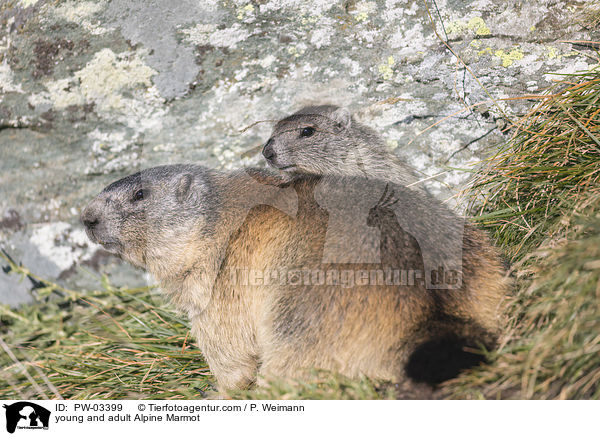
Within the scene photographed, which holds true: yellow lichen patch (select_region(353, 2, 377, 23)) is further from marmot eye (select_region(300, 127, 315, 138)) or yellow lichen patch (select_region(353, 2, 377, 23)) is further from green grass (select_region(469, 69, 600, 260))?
green grass (select_region(469, 69, 600, 260))

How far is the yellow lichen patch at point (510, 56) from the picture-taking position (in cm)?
454

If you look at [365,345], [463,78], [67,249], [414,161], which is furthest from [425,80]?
[67,249]

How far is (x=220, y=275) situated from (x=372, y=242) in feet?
4.27

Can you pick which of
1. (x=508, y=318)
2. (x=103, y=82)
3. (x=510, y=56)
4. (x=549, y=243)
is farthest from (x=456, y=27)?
(x=103, y=82)

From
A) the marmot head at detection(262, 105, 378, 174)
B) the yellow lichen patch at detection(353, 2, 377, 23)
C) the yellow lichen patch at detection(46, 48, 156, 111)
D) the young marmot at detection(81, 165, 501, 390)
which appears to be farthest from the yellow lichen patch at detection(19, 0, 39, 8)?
the yellow lichen patch at detection(353, 2, 377, 23)

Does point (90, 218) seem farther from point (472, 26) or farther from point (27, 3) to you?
point (472, 26)

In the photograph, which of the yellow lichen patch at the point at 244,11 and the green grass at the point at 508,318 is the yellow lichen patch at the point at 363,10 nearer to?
the yellow lichen patch at the point at 244,11

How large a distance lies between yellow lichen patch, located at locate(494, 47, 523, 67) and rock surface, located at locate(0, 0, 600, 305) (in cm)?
1

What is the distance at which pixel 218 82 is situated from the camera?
16.9 ft

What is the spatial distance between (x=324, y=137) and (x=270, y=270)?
210 centimetres

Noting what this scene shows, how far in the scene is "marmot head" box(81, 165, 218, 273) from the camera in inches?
159

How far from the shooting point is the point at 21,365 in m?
4.51

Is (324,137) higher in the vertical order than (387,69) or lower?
lower
